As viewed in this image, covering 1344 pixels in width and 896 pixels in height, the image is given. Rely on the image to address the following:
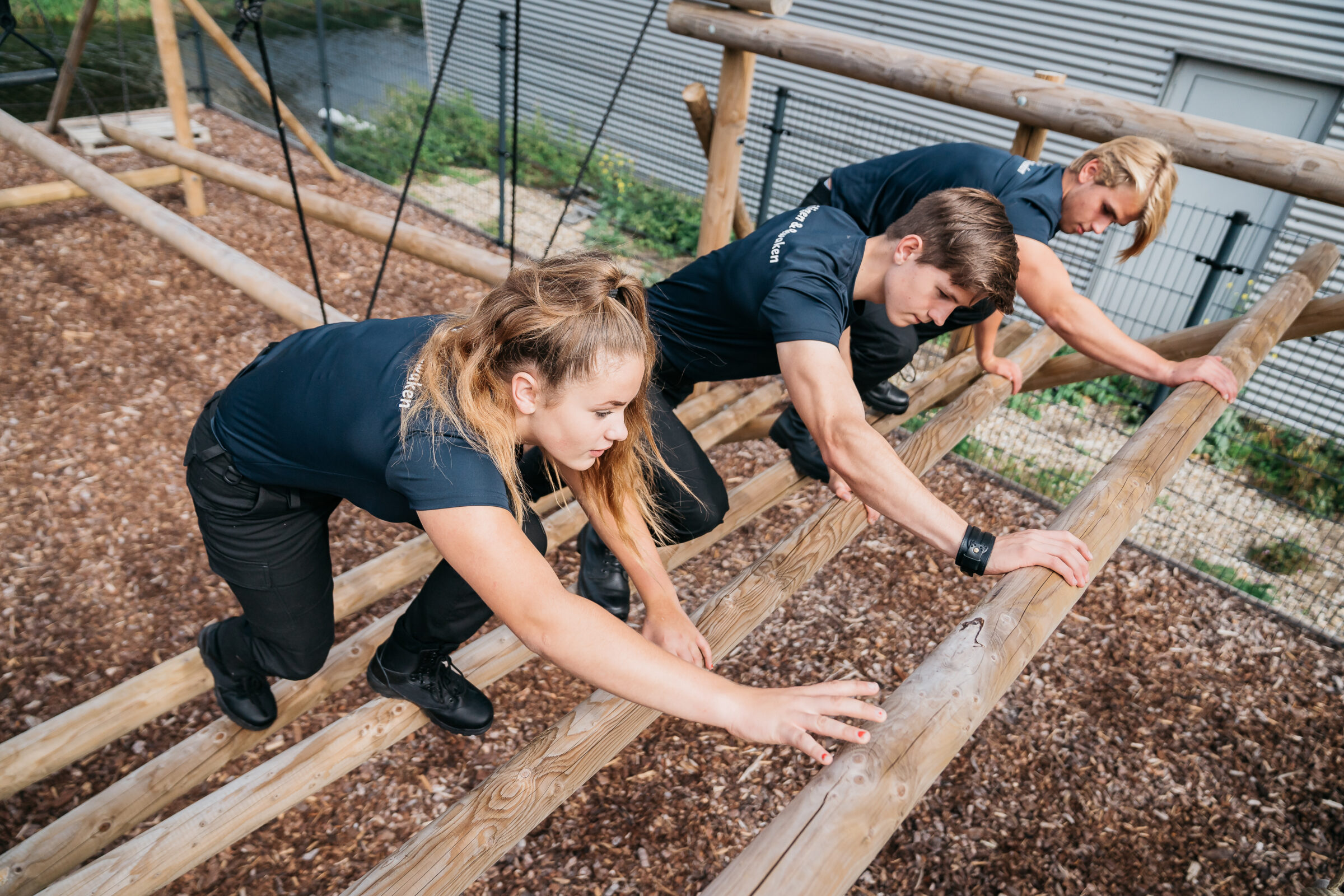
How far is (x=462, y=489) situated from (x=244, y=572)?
911 millimetres

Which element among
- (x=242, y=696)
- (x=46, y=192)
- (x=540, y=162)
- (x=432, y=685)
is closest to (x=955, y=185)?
(x=432, y=685)

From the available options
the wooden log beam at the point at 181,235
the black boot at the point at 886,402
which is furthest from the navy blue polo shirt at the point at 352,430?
the black boot at the point at 886,402

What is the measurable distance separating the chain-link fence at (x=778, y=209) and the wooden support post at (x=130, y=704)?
1.70 metres

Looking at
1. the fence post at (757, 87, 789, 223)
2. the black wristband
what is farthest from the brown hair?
the fence post at (757, 87, 789, 223)

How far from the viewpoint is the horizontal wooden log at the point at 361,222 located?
4148mm

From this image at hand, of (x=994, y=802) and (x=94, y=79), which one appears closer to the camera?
(x=994, y=802)

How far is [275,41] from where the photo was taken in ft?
47.8

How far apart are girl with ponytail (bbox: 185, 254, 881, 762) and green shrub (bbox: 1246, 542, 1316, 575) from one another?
4.36 metres

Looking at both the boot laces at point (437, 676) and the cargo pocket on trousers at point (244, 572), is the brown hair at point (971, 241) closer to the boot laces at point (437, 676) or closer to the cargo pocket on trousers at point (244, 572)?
the boot laces at point (437, 676)

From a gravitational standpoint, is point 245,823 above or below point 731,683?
below

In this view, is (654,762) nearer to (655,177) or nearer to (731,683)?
(731,683)

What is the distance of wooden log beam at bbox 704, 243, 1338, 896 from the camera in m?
1.19

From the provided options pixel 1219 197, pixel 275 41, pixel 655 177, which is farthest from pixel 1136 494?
pixel 275 41

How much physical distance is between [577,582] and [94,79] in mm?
11270
